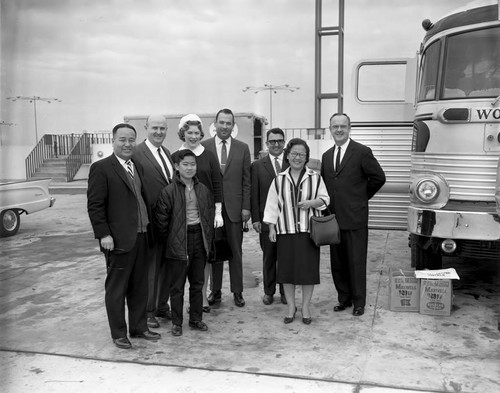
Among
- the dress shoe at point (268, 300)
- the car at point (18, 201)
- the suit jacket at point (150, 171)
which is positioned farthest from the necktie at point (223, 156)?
the car at point (18, 201)

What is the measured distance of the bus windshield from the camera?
15.0ft

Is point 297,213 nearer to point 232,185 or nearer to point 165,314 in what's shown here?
point 232,185

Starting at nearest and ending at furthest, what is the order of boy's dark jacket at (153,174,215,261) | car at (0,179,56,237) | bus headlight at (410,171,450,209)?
boy's dark jacket at (153,174,215,261) < bus headlight at (410,171,450,209) < car at (0,179,56,237)

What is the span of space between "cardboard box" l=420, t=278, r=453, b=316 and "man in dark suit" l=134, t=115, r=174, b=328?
2.37 meters

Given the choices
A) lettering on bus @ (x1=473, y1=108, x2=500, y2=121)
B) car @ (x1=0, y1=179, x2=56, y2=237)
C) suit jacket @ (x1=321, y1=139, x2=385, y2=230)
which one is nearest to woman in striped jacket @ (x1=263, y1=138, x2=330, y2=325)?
suit jacket @ (x1=321, y1=139, x2=385, y2=230)

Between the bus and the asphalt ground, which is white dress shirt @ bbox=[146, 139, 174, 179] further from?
the bus

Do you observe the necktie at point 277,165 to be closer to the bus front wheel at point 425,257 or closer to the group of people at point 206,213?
the group of people at point 206,213

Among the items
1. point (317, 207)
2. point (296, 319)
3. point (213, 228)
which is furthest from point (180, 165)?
point (296, 319)

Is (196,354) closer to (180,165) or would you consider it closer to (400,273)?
(180,165)

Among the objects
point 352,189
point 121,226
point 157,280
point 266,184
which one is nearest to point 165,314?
point 157,280

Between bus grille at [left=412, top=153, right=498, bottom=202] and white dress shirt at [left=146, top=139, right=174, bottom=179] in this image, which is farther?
bus grille at [left=412, top=153, right=498, bottom=202]

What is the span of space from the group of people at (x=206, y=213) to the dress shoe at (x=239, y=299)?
11mm

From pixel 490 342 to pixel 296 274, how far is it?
164 cm

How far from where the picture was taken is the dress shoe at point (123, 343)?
3.89m
